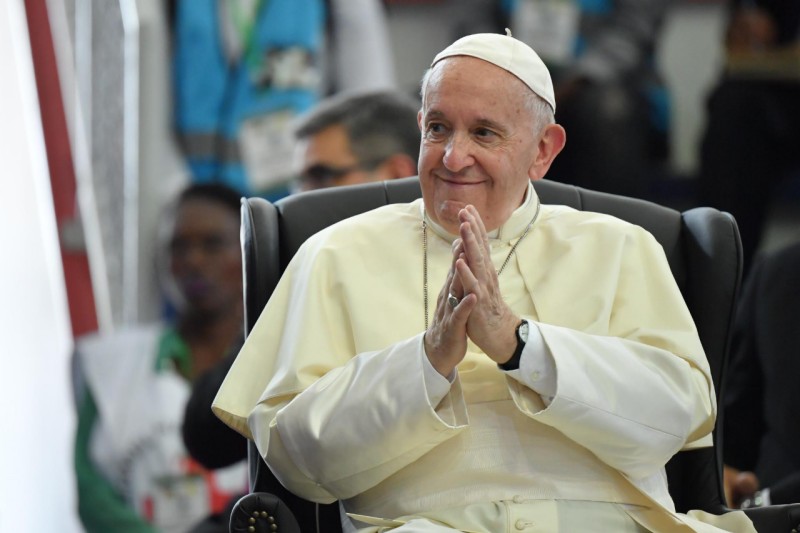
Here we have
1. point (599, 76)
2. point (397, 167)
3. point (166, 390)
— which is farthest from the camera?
point (599, 76)

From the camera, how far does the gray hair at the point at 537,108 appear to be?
2676 mm

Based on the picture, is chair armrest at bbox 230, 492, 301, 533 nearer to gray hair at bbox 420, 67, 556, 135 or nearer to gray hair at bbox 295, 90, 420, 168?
gray hair at bbox 420, 67, 556, 135

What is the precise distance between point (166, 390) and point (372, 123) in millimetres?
1238

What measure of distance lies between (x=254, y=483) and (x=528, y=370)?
620mm

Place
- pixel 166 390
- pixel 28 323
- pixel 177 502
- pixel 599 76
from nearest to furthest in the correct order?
pixel 177 502, pixel 166 390, pixel 28 323, pixel 599 76

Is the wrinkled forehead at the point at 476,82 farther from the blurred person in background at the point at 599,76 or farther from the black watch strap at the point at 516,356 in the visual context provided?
the blurred person in background at the point at 599,76

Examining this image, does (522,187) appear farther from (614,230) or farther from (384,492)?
(384,492)

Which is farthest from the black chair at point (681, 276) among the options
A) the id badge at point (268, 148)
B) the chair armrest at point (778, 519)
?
the id badge at point (268, 148)

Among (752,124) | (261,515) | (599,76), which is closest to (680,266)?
(261,515)

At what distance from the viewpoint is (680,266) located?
2.97 m

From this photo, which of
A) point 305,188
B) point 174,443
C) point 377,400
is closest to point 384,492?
point 377,400

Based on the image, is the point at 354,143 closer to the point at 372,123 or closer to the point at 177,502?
the point at 372,123

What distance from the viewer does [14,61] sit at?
5.77 meters

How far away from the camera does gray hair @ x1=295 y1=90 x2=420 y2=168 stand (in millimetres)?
3811
